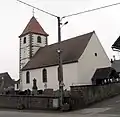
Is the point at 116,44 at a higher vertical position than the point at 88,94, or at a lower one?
higher

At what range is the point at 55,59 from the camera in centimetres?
4409

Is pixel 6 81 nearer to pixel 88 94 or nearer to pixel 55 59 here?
pixel 55 59

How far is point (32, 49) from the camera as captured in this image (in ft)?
178

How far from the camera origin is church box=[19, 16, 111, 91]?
39.3 meters

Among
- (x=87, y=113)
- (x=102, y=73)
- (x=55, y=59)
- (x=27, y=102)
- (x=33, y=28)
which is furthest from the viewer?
(x=33, y=28)

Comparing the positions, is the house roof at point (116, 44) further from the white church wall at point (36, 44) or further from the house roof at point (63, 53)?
the white church wall at point (36, 44)

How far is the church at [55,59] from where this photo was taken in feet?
129

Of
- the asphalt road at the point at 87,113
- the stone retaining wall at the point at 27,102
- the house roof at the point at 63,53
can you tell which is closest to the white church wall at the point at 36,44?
the house roof at the point at 63,53

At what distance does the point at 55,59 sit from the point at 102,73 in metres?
9.03

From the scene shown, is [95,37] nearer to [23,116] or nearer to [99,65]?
[99,65]

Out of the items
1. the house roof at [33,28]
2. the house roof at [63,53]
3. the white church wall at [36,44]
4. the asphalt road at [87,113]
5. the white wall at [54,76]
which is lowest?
the asphalt road at [87,113]

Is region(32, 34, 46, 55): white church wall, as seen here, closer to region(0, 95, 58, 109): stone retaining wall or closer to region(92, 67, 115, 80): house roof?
region(92, 67, 115, 80): house roof

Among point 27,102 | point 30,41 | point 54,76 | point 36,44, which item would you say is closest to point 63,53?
point 54,76

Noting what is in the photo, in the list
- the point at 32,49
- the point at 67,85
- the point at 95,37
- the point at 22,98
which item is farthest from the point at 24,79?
the point at 22,98
